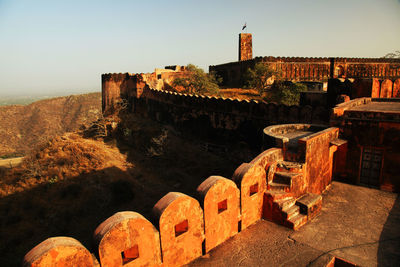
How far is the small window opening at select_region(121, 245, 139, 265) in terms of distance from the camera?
125 inches

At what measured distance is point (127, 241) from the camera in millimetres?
3082

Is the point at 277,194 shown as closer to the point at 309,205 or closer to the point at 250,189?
the point at 250,189

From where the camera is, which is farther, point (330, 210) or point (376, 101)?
point (376, 101)

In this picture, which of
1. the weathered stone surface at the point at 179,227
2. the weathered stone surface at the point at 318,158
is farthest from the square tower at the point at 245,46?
the weathered stone surface at the point at 179,227

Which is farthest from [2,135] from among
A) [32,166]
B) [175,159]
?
[175,159]

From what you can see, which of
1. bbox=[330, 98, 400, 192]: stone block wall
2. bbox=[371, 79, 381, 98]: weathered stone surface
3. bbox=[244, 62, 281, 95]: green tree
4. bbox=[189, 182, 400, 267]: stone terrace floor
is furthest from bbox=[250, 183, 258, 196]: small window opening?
bbox=[244, 62, 281, 95]: green tree

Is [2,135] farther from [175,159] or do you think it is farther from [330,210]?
[330,210]

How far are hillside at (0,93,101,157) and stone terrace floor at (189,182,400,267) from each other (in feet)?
142

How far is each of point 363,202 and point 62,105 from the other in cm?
6685

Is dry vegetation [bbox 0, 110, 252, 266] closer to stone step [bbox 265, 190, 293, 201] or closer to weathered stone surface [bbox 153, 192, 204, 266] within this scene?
stone step [bbox 265, 190, 293, 201]

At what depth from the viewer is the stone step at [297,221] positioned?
465cm

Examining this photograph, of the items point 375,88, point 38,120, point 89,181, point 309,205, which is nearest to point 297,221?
point 309,205

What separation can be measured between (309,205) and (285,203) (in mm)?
537

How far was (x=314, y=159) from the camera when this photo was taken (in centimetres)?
587
